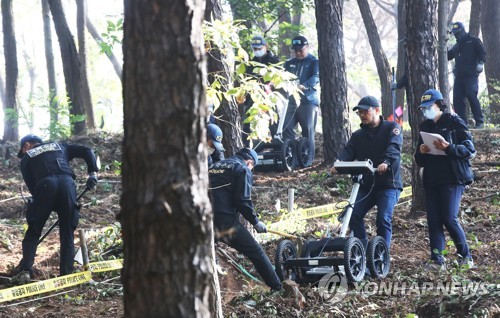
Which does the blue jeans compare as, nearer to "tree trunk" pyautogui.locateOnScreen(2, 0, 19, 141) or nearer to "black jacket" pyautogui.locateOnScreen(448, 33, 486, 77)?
"black jacket" pyautogui.locateOnScreen(448, 33, 486, 77)

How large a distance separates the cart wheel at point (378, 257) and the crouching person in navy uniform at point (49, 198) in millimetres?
3792

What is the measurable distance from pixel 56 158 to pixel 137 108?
21.5 ft

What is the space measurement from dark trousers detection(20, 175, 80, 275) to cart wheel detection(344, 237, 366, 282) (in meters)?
3.69

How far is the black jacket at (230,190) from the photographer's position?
9.07 metres

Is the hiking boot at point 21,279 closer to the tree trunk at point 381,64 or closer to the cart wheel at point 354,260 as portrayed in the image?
the cart wheel at point 354,260

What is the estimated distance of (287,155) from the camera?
51.3 feet

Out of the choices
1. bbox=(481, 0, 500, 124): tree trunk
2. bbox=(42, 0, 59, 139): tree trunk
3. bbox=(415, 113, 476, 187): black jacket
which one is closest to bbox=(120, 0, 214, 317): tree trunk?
bbox=(415, 113, 476, 187): black jacket

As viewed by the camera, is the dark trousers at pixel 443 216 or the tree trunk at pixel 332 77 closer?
the dark trousers at pixel 443 216

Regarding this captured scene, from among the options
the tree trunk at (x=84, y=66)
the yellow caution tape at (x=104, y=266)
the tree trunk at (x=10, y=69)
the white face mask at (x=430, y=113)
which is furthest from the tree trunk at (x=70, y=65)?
the white face mask at (x=430, y=113)

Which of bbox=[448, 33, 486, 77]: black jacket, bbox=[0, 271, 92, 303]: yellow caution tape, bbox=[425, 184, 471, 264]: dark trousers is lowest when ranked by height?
bbox=[0, 271, 92, 303]: yellow caution tape

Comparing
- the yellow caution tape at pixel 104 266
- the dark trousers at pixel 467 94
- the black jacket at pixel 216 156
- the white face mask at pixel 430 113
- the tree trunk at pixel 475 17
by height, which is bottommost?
the yellow caution tape at pixel 104 266

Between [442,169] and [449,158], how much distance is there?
14 centimetres

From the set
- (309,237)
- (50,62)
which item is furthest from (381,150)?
(50,62)

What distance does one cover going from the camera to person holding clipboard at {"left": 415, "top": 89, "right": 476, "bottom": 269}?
30.3 feet
